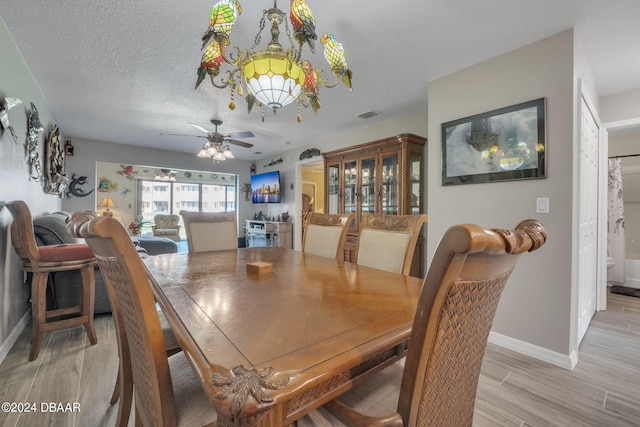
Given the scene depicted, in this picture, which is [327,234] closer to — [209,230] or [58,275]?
[209,230]

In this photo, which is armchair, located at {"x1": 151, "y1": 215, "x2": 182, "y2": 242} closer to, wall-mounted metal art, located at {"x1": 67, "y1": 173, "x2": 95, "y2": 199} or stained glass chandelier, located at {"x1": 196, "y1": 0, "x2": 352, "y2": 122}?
wall-mounted metal art, located at {"x1": 67, "y1": 173, "x2": 95, "y2": 199}

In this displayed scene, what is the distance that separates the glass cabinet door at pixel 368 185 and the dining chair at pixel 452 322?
3.07 metres

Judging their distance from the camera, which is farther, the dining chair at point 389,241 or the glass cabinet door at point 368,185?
the glass cabinet door at point 368,185

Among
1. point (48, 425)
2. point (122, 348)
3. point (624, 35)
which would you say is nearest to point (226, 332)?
point (122, 348)

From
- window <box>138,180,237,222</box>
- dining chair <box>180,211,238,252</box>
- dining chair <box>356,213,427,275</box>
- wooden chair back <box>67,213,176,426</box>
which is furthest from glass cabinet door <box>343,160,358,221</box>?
window <box>138,180,237,222</box>

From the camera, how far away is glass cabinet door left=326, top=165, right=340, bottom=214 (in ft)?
14.1

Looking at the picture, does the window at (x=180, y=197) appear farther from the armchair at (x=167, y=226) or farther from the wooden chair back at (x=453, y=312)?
the wooden chair back at (x=453, y=312)

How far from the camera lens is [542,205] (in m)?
2.05

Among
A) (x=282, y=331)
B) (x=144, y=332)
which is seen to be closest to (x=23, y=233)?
(x=144, y=332)

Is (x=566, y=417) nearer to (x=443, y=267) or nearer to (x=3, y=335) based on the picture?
(x=443, y=267)

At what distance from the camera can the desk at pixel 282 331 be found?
53cm

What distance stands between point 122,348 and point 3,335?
1602 mm

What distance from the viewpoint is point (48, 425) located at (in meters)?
1.38

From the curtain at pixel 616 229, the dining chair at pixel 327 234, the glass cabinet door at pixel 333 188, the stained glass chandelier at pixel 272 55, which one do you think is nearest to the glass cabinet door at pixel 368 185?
the glass cabinet door at pixel 333 188
